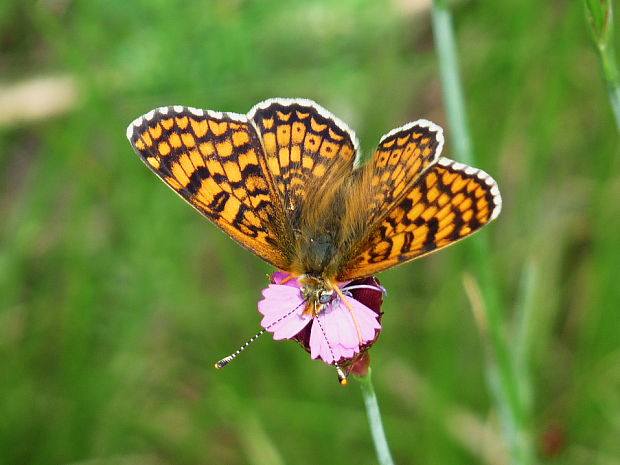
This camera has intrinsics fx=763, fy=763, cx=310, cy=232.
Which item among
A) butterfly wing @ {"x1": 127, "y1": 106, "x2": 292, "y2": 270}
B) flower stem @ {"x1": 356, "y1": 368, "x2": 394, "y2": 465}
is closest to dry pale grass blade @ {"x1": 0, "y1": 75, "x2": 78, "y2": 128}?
butterfly wing @ {"x1": 127, "y1": 106, "x2": 292, "y2": 270}

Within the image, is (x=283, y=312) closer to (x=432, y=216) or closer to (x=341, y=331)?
(x=341, y=331)

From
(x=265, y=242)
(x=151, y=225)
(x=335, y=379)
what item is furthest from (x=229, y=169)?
(x=335, y=379)

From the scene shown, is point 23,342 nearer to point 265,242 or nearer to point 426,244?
point 265,242

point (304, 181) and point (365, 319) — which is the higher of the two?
point (304, 181)

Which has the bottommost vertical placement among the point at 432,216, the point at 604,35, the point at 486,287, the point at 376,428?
the point at 376,428

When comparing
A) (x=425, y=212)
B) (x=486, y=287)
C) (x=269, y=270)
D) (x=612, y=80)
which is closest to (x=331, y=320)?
(x=425, y=212)

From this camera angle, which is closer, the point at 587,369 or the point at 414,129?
the point at 414,129
